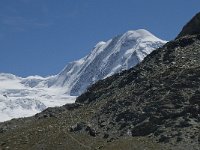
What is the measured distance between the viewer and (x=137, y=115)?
11275 centimetres

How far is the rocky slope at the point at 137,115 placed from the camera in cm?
10353

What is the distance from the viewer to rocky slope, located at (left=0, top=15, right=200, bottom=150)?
4076 inches

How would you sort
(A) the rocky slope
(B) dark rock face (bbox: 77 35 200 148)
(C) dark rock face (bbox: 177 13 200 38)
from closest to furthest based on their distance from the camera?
(A) the rocky slope < (B) dark rock face (bbox: 77 35 200 148) < (C) dark rock face (bbox: 177 13 200 38)

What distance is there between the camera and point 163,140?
100500 mm

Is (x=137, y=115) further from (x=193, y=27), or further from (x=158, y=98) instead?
(x=193, y=27)

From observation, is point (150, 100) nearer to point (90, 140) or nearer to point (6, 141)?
point (90, 140)

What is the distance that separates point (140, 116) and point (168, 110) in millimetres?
5263

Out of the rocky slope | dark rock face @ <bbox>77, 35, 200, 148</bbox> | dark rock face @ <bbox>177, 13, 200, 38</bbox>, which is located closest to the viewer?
the rocky slope

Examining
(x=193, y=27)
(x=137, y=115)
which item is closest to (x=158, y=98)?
(x=137, y=115)

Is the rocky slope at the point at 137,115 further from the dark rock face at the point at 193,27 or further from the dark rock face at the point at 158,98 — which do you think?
the dark rock face at the point at 193,27

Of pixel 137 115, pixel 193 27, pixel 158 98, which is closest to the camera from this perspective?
pixel 137 115

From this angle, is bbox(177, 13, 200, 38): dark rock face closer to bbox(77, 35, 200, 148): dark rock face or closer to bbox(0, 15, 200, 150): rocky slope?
bbox(0, 15, 200, 150): rocky slope

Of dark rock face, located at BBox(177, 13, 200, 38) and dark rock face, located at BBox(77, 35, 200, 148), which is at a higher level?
dark rock face, located at BBox(177, 13, 200, 38)

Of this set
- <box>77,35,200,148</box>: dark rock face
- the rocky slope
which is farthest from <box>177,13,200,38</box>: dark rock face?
<box>77,35,200,148</box>: dark rock face
